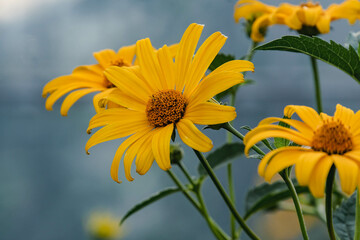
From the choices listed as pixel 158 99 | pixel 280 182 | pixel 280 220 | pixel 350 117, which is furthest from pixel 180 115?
pixel 280 220

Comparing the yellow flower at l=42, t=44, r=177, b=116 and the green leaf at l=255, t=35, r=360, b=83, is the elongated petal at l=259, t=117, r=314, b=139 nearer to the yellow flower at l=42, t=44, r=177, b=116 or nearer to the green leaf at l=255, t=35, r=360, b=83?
the green leaf at l=255, t=35, r=360, b=83

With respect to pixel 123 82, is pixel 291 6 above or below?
above

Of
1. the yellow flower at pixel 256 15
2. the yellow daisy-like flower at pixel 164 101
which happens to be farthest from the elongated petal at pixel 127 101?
the yellow flower at pixel 256 15

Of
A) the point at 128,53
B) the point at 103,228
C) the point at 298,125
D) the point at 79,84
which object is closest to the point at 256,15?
the point at 128,53

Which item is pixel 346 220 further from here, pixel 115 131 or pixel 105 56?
pixel 105 56

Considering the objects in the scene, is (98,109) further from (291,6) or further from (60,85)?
(291,6)

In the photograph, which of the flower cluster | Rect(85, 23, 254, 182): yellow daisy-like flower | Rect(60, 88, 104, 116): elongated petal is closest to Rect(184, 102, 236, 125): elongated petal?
Rect(85, 23, 254, 182): yellow daisy-like flower
